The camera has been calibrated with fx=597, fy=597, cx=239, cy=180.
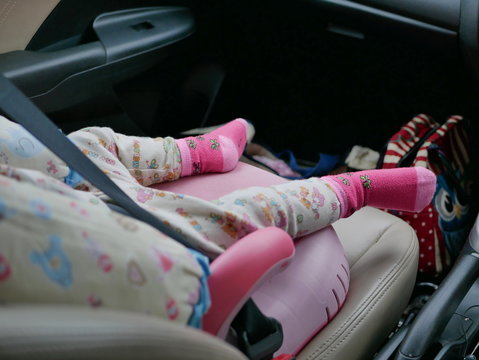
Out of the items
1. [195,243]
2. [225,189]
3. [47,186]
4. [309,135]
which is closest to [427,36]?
[309,135]

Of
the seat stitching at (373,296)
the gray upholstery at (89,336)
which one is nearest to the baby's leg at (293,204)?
the seat stitching at (373,296)

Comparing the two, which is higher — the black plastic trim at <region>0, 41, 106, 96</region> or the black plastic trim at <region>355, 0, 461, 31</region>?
the black plastic trim at <region>355, 0, 461, 31</region>

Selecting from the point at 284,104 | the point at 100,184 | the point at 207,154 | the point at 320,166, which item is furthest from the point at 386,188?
the point at 284,104

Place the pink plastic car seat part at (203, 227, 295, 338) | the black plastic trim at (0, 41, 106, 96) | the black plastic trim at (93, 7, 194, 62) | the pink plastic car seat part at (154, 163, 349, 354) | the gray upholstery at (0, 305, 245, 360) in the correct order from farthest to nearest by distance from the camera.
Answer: the black plastic trim at (93, 7, 194, 62) < the black plastic trim at (0, 41, 106, 96) < the pink plastic car seat part at (154, 163, 349, 354) < the pink plastic car seat part at (203, 227, 295, 338) < the gray upholstery at (0, 305, 245, 360)

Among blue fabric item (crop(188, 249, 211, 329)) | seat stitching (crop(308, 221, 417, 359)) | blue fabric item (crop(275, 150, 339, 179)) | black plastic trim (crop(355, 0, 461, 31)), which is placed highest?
black plastic trim (crop(355, 0, 461, 31))

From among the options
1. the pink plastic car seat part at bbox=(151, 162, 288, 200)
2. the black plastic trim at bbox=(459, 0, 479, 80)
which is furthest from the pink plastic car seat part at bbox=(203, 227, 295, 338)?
the black plastic trim at bbox=(459, 0, 479, 80)

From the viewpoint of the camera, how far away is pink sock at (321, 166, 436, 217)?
103 centimetres

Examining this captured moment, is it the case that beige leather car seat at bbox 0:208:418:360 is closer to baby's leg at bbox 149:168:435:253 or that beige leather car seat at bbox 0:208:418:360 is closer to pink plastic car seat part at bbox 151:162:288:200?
baby's leg at bbox 149:168:435:253

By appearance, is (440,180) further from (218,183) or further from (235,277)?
(235,277)

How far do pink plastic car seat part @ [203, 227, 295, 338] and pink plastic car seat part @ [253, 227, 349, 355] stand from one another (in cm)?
11

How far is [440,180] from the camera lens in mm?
1354

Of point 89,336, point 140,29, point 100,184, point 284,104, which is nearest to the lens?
point 89,336

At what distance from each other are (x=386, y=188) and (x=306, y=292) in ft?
1.01

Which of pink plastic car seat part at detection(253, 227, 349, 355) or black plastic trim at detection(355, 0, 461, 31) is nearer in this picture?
pink plastic car seat part at detection(253, 227, 349, 355)
